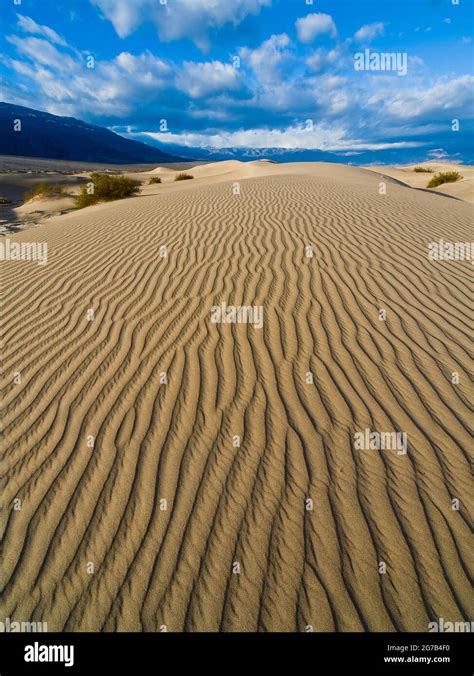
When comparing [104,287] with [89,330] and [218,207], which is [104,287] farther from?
[218,207]

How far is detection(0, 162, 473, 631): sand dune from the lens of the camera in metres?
1.78

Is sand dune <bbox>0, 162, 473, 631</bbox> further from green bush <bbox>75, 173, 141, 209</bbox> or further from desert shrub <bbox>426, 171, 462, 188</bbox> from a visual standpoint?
desert shrub <bbox>426, 171, 462, 188</bbox>

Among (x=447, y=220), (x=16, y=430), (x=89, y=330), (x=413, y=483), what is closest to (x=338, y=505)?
(x=413, y=483)

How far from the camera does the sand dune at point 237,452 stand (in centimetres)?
178

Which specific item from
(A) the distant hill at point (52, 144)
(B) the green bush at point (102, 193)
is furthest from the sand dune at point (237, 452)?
(A) the distant hill at point (52, 144)

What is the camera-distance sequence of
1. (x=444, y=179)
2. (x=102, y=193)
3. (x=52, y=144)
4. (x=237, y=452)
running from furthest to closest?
(x=52, y=144) < (x=444, y=179) < (x=102, y=193) < (x=237, y=452)

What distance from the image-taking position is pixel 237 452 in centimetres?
243

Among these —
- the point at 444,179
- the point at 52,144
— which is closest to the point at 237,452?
the point at 444,179

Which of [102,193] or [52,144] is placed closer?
[102,193]

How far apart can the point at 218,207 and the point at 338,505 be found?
871cm

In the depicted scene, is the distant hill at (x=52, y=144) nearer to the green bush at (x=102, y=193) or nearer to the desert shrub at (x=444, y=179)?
the green bush at (x=102, y=193)

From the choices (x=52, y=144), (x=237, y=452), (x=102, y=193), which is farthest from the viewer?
(x=52, y=144)

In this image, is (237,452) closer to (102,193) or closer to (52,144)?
(102,193)

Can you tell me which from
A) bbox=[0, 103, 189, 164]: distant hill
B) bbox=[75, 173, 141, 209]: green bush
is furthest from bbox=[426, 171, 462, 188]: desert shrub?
bbox=[0, 103, 189, 164]: distant hill
